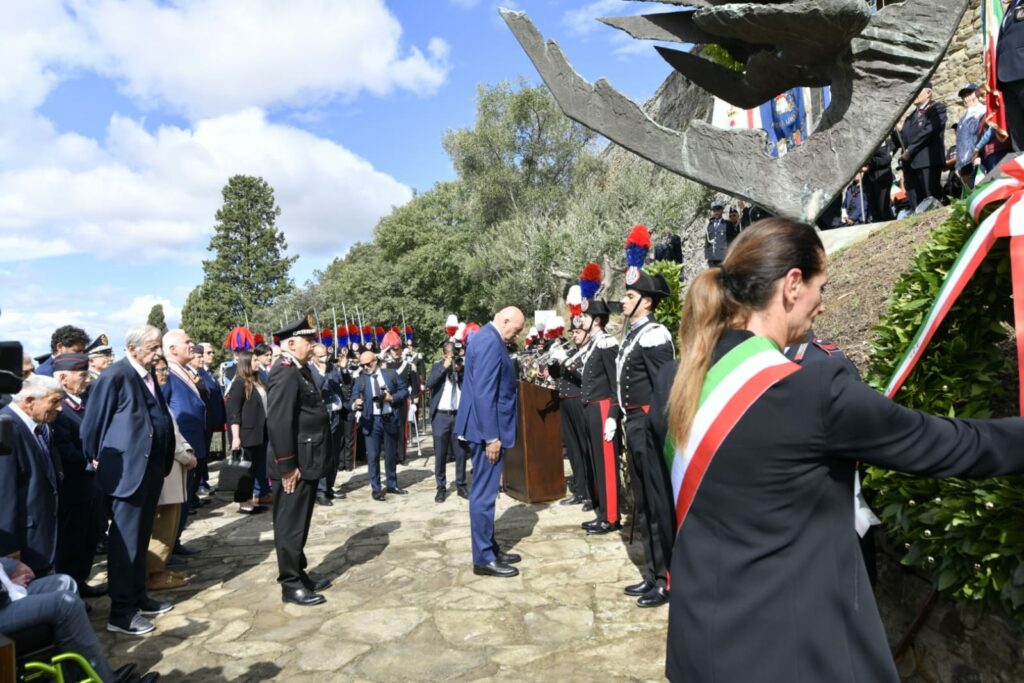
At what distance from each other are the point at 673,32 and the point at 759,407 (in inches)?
138

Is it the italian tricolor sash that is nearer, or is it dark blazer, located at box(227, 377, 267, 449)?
the italian tricolor sash

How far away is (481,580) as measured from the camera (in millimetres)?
5461

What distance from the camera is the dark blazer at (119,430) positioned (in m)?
4.93

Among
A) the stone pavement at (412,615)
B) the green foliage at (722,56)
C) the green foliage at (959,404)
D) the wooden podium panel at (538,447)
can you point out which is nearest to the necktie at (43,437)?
the stone pavement at (412,615)

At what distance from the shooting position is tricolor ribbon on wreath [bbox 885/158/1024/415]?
220 cm

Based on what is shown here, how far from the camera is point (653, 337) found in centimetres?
525

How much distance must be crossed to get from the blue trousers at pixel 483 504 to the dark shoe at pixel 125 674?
8.07ft

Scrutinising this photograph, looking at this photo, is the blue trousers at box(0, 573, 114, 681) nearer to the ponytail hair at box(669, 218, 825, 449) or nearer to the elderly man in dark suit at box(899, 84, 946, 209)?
the ponytail hair at box(669, 218, 825, 449)

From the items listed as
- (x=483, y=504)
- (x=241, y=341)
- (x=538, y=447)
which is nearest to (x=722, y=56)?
(x=483, y=504)

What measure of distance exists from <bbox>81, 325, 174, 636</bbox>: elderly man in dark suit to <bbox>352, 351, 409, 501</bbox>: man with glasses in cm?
403

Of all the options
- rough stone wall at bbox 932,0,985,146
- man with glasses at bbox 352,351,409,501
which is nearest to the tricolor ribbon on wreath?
man with glasses at bbox 352,351,409,501

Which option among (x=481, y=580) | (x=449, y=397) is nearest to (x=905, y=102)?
(x=481, y=580)

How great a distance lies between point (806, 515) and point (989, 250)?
1.51m

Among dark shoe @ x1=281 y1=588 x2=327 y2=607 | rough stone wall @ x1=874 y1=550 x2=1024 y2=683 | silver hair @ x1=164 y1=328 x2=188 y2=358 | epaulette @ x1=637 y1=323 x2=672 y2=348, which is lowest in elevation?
dark shoe @ x1=281 y1=588 x2=327 y2=607
